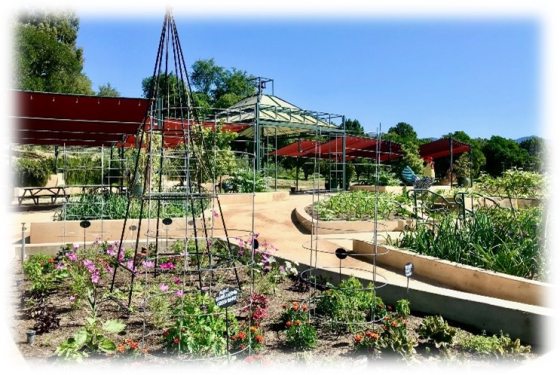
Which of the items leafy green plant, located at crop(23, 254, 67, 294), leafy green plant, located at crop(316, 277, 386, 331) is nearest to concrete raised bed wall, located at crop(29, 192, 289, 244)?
leafy green plant, located at crop(23, 254, 67, 294)

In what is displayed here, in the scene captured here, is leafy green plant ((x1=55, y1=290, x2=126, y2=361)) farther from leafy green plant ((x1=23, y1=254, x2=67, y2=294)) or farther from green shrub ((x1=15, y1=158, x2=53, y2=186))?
green shrub ((x1=15, y1=158, x2=53, y2=186))

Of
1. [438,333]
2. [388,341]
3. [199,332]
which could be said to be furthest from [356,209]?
[199,332]

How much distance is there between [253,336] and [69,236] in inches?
237

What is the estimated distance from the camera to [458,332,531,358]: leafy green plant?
10.4 feet

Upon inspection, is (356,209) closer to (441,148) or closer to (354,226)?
(354,226)

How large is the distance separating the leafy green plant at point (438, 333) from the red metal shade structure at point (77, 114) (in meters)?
4.49

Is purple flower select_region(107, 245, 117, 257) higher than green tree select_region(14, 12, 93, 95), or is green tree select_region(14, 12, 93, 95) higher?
green tree select_region(14, 12, 93, 95)

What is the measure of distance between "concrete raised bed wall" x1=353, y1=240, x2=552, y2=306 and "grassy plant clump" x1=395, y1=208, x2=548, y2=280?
22cm

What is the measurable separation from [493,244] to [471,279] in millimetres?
775

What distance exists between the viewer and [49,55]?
33.9 metres

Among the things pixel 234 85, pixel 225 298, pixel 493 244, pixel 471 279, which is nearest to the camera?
pixel 225 298

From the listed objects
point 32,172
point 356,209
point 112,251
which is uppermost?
point 32,172

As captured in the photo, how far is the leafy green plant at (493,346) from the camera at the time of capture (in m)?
3.18

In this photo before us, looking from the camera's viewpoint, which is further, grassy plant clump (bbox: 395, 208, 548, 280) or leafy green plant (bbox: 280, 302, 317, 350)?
grassy plant clump (bbox: 395, 208, 548, 280)
